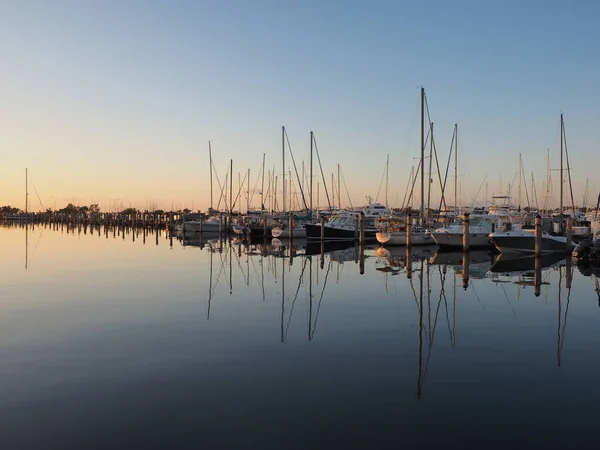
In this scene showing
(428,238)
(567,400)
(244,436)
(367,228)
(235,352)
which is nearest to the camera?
(244,436)

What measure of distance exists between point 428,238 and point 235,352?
114ft

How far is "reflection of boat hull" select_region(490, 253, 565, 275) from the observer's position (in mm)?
27500

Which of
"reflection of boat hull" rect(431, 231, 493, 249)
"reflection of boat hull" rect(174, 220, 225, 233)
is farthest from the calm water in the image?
"reflection of boat hull" rect(174, 220, 225, 233)

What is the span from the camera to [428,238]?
4416cm

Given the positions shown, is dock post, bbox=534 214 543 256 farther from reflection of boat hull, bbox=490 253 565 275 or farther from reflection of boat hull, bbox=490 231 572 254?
reflection of boat hull, bbox=490 231 572 254

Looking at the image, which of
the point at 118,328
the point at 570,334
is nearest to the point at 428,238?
the point at 570,334

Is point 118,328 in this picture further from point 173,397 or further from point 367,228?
point 367,228

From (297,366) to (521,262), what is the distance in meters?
25.0

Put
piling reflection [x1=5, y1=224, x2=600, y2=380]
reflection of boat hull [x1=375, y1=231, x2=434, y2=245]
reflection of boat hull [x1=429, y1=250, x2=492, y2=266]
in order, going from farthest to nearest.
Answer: reflection of boat hull [x1=375, y1=231, x2=434, y2=245] → reflection of boat hull [x1=429, y1=250, x2=492, y2=266] → piling reflection [x1=5, y1=224, x2=600, y2=380]

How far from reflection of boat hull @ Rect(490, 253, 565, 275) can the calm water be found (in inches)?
228

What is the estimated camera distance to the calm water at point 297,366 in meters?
7.27

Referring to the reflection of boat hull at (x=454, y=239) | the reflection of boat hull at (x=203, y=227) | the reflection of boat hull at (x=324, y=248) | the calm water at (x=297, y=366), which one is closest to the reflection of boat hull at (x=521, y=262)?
the reflection of boat hull at (x=454, y=239)

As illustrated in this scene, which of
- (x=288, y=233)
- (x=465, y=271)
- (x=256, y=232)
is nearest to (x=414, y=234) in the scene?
(x=288, y=233)

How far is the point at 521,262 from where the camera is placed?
31922 mm
